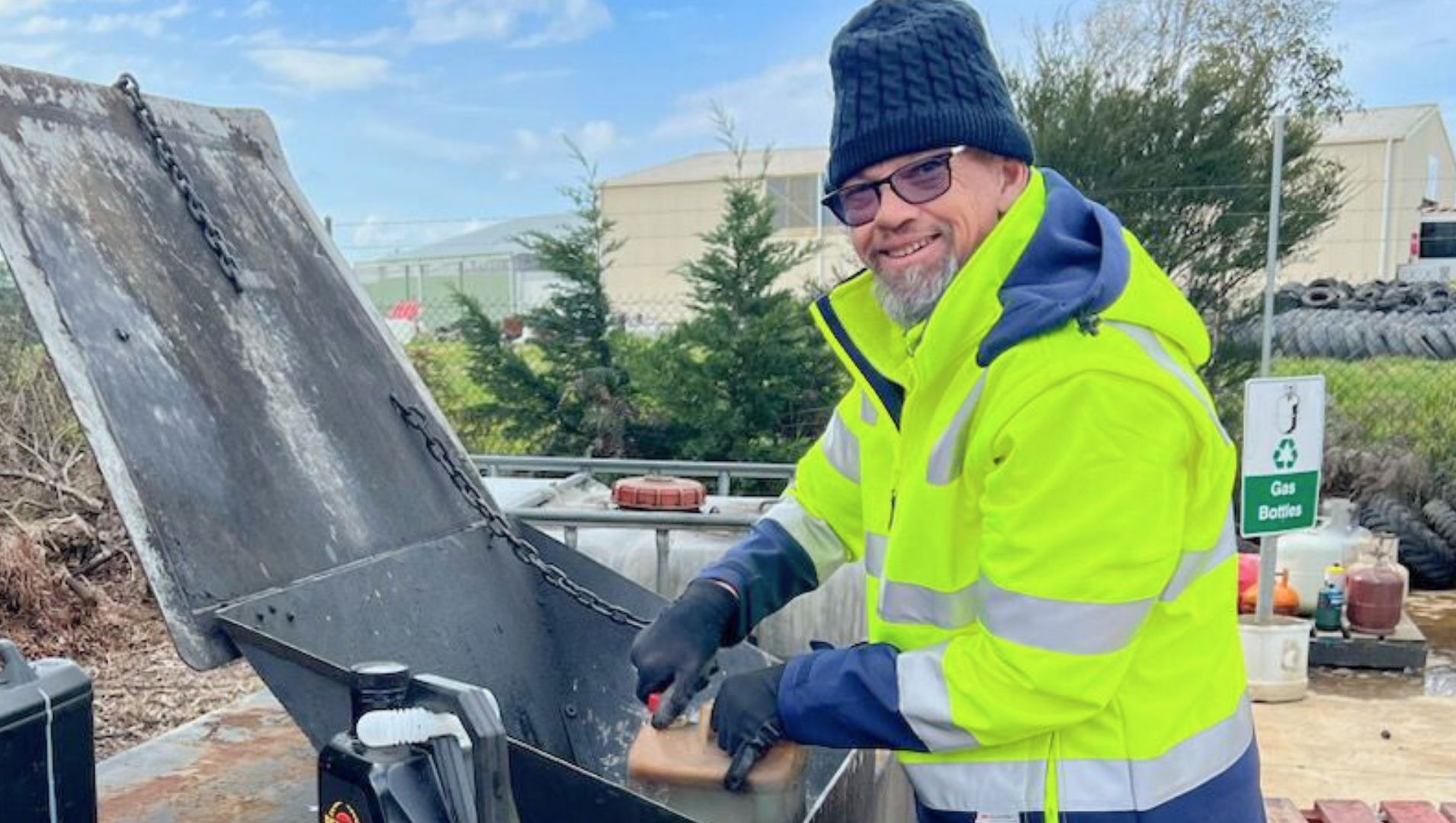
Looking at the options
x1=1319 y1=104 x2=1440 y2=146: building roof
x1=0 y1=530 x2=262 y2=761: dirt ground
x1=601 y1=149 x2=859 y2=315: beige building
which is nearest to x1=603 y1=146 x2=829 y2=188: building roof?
x1=601 y1=149 x2=859 y2=315: beige building

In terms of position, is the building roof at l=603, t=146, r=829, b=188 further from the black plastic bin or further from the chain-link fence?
the black plastic bin

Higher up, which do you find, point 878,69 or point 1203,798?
point 878,69

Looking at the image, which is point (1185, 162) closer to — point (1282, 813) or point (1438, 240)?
point (1282, 813)

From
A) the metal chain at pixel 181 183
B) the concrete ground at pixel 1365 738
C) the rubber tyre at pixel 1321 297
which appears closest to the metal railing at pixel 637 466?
the metal chain at pixel 181 183

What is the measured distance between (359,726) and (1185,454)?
1027mm

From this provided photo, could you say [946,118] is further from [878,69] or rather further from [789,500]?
[789,500]

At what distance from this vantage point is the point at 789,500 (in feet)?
7.57

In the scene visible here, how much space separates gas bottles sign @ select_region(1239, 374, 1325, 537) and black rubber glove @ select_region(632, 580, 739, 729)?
11.0 ft

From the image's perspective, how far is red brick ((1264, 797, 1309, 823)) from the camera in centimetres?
335

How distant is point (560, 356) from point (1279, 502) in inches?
205

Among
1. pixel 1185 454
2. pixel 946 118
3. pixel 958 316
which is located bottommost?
pixel 1185 454

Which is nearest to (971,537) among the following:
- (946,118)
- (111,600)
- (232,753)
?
(946,118)

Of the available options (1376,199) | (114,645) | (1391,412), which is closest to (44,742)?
(114,645)

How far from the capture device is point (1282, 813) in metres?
3.39
